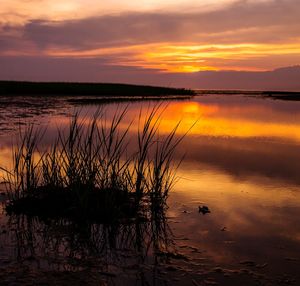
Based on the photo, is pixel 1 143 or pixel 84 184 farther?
Answer: pixel 1 143

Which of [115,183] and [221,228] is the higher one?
[115,183]

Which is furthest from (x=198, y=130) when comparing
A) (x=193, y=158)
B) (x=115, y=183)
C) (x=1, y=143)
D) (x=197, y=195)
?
(x=115, y=183)

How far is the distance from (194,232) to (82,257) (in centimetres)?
186

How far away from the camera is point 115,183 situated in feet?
23.5

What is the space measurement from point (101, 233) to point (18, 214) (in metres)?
1.70

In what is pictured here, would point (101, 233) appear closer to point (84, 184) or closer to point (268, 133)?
point (84, 184)

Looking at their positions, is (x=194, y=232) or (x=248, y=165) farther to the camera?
(x=248, y=165)

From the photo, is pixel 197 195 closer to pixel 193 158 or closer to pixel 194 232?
pixel 194 232

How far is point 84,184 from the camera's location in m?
7.29

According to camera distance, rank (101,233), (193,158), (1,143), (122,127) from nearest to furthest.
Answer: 1. (101,233)
2. (193,158)
3. (1,143)
4. (122,127)

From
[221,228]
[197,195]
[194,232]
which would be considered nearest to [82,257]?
[194,232]

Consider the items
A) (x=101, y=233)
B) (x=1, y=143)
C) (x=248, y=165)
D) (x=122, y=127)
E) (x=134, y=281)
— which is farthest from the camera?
(x=122, y=127)

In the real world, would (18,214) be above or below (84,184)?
below

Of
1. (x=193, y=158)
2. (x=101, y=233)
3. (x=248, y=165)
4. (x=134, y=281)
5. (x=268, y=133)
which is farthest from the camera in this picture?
(x=268, y=133)
